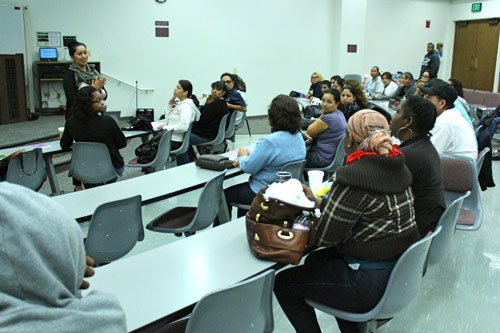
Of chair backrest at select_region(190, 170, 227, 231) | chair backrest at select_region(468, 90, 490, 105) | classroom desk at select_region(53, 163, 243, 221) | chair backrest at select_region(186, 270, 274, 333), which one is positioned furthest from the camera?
A: chair backrest at select_region(468, 90, 490, 105)

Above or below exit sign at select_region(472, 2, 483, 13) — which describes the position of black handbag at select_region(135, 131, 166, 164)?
below

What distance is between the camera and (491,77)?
1330 centimetres

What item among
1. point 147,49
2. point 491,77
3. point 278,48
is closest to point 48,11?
point 147,49

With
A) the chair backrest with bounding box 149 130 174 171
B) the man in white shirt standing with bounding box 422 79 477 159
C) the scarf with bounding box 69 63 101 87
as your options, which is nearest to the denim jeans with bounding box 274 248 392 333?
the man in white shirt standing with bounding box 422 79 477 159

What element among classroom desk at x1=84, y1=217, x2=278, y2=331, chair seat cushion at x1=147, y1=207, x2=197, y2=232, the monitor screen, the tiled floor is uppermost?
the monitor screen

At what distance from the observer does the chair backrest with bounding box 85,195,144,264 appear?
2705 millimetres

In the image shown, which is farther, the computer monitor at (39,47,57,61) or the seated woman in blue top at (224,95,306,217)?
the computer monitor at (39,47,57,61)

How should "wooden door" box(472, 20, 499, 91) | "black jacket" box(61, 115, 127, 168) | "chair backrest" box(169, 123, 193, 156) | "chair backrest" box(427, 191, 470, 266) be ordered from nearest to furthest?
"chair backrest" box(427, 191, 470, 266) < "black jacket" box(61, 115, 127, 168) < "chair backrest" box(169, 123, 193, 156) < "wooden door" box(472, 20, 499, 91)

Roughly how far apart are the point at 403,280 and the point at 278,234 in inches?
22.0

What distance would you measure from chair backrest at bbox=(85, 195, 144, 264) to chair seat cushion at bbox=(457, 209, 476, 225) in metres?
2.14

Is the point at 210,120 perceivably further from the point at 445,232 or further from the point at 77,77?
the point at 445,232

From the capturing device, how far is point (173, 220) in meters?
3.45

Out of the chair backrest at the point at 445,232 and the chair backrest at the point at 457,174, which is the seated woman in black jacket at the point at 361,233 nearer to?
the chair backrest at the point at 445,232

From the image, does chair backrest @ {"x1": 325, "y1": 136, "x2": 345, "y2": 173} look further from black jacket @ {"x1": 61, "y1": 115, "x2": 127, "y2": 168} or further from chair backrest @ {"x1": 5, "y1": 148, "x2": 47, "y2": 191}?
chair backrest @ {"x1": 5, "y1": 148, "x2": 47, "y2": 191}
